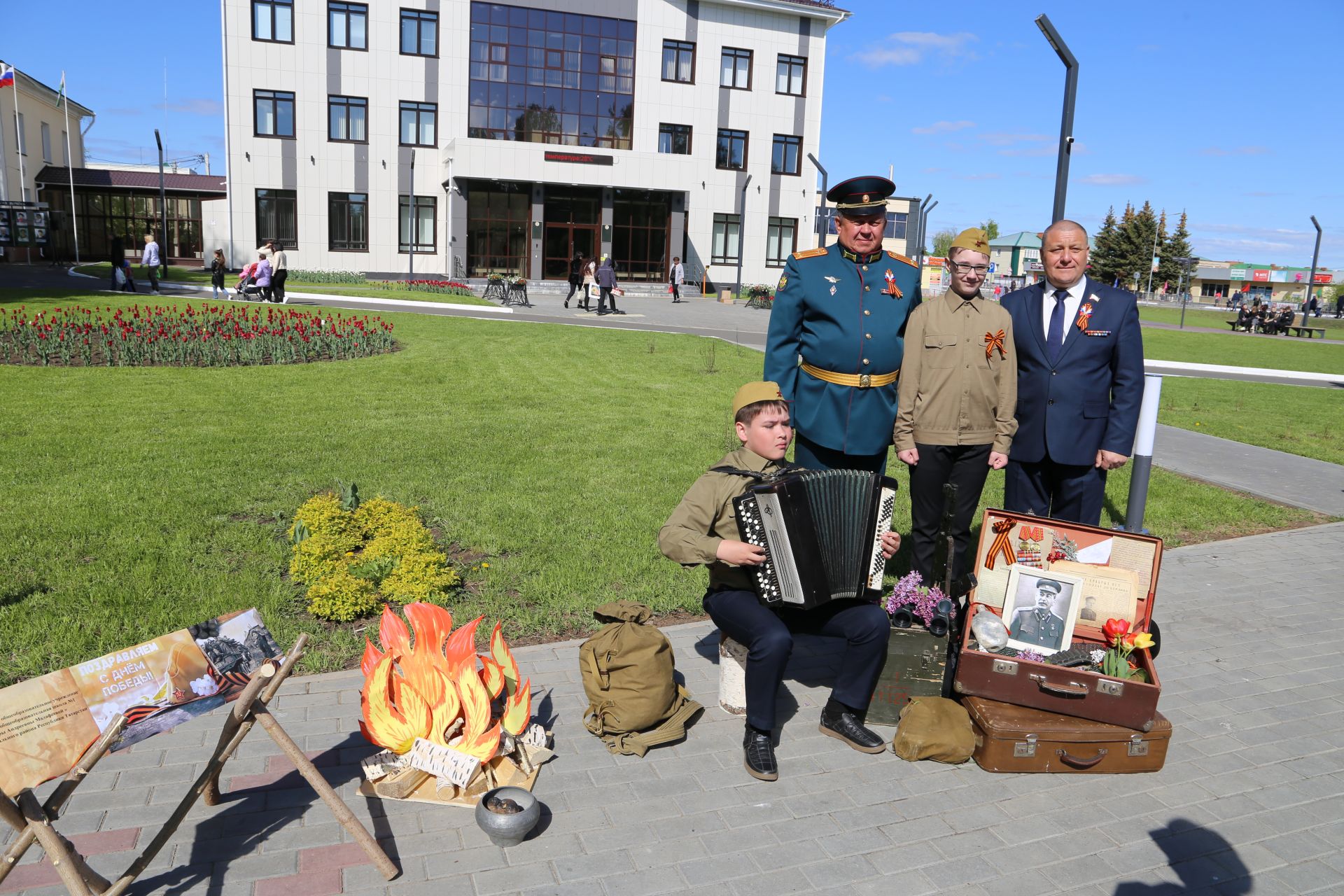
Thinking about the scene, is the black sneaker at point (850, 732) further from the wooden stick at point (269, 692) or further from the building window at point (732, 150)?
the building window at point (732, 150)

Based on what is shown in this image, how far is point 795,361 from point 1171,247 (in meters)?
105

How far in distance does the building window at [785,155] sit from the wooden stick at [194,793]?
47412 mm

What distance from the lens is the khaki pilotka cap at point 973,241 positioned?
521 centimetres

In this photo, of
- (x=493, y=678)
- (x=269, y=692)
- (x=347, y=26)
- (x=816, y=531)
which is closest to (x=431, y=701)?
(x=493, y=678)

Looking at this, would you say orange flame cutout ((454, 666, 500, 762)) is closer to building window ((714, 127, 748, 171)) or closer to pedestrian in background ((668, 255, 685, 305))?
pedestrian in background ((668, 255, 685, 305))

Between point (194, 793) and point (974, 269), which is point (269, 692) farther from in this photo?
point (974, 269)

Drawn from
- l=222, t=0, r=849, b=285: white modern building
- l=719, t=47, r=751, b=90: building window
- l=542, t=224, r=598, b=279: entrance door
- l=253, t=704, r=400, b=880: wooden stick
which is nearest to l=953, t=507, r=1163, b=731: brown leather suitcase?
l=253, t=704, r=400, b=880: wooden stick

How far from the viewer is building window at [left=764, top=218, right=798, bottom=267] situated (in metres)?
48.8

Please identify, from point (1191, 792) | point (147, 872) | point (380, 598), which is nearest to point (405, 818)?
point (147, 872)

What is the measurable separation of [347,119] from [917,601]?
43414mm

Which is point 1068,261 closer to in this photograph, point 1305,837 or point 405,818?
point 1305,837

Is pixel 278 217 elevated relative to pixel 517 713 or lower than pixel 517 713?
elevated

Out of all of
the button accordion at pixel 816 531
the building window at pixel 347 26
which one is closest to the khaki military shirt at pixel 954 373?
the button accordion at pixel 816 531

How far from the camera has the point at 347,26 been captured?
41.5 meters
